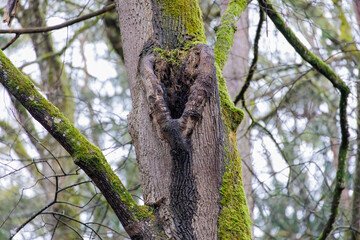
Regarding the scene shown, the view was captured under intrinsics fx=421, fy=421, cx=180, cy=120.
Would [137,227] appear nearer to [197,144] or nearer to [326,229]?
[197,144]

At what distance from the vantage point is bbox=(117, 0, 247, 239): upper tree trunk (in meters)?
1.63

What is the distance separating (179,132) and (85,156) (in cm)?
37

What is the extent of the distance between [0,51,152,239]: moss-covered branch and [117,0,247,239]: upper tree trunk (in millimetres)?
101

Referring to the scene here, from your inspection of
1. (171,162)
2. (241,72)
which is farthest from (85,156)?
(241,72)

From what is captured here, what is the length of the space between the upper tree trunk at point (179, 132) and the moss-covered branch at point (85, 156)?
0.10m

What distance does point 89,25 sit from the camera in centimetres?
528

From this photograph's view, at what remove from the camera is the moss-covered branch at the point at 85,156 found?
1.59m

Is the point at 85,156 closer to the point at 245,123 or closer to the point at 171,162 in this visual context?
the point at 171,162

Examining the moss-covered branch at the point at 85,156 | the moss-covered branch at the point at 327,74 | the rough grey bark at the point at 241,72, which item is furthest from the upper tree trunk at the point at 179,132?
the rough grey bark at the point at 241,72

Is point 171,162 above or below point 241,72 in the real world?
below

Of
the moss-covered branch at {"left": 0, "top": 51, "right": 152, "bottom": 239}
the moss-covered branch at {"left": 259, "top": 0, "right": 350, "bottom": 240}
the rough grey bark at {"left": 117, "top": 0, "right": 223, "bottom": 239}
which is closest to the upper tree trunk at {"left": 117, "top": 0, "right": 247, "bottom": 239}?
the rough grey bark at {"left": 117, "top": 0, "right": 223, "bottom": 239}

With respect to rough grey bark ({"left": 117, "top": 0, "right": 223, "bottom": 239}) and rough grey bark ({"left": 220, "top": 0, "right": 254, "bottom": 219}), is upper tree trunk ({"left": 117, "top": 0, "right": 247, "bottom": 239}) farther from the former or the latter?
rough grey bark ({"left": 220, "top": 0, "right": 254, "bottom": 219})

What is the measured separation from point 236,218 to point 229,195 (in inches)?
3.8

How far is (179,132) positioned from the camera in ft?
5.26
